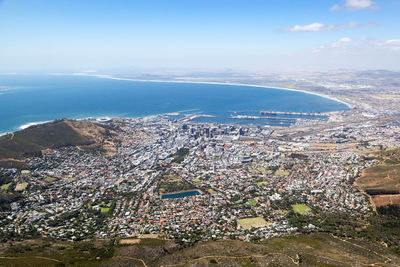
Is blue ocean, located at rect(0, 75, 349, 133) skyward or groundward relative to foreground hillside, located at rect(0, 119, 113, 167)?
skyward

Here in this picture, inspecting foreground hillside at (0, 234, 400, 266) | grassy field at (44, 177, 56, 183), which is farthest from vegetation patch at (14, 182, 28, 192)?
foreground hillside at (0, 234, 400, 266)

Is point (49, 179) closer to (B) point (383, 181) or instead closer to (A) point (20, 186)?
(A) point (20, 186)

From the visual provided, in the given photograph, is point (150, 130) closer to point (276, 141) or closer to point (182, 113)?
point (182, 113)

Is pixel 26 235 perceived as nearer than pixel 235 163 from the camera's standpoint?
Yes

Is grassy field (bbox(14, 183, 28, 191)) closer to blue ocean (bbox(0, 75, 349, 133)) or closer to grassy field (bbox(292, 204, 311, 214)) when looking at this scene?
grassy field (bbox(292, 204, 311, 214))

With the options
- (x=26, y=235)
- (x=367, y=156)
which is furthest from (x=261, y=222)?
(x=367, y=156)

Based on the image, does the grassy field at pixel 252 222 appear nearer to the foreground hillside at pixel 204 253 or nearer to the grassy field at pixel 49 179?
the foreground hillside at pixel 204 253

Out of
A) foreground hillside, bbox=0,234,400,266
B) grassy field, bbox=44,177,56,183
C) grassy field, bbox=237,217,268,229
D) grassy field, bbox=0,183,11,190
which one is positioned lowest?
grassy field, bbox=237,217,268,229
